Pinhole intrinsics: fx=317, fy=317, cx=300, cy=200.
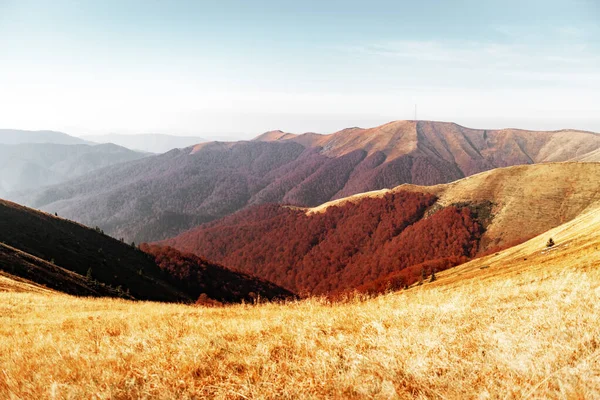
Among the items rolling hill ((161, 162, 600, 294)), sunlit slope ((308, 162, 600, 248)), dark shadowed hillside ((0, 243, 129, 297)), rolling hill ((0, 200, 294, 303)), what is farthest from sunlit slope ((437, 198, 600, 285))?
sunlit slope ((308, 162, 600, 248))

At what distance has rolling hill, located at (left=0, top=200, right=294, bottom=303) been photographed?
38.0 metres

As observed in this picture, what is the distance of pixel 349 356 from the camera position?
5199 millimetres

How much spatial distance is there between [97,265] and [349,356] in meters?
75.6

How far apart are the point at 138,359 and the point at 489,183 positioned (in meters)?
152

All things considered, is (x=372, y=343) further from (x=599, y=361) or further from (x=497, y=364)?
(x=599, y=361)

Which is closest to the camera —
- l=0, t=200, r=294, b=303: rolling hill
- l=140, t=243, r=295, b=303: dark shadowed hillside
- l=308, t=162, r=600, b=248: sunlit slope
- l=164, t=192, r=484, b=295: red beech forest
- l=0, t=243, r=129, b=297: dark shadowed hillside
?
l=0, t=243, r=129, b=297: dark shadowed hillside

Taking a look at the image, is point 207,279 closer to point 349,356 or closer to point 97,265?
point 97,265

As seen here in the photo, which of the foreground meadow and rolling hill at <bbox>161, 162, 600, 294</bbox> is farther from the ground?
the foreground meadow

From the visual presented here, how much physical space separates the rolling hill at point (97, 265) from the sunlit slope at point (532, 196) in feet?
280

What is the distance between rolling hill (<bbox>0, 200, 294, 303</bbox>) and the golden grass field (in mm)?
20248

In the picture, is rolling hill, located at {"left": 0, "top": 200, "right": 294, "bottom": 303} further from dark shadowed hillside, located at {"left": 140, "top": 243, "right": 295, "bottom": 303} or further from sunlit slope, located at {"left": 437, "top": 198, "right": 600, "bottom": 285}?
sunlit slope, located at {"left": 437, "top": 198, "right": 600, "bottom": 285}

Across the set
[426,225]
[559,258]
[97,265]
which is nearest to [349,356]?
[559,258]

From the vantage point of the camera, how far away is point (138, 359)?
5.66 meters

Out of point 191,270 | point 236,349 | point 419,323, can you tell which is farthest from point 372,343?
point 191,270
